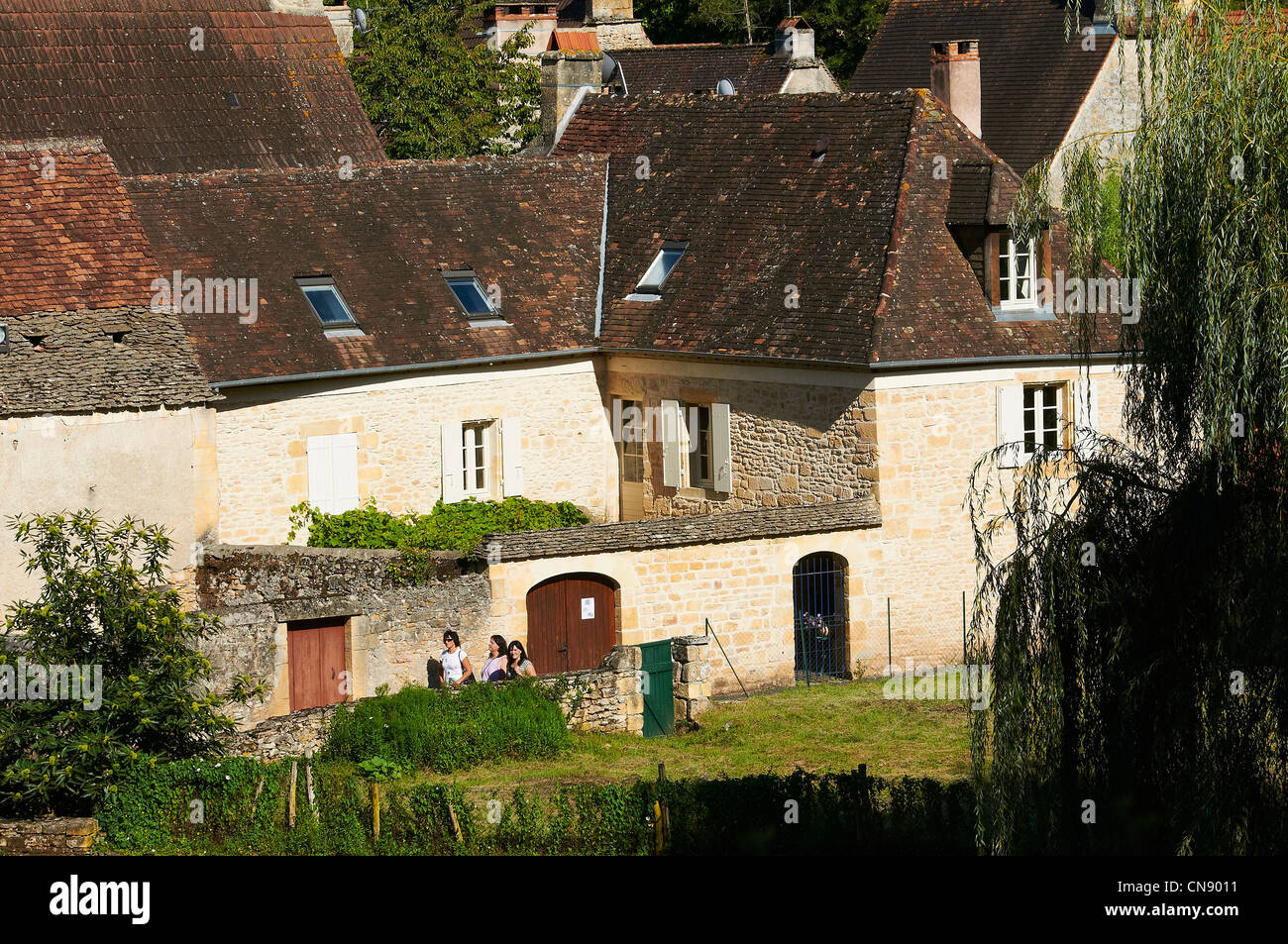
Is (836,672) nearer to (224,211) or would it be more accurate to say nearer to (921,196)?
(921,196)

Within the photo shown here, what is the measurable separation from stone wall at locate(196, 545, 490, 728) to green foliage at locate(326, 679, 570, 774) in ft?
5.31

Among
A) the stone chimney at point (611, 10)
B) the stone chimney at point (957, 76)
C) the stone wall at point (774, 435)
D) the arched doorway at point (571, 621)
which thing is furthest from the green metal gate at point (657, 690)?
the stone chimney at point (611, 10)

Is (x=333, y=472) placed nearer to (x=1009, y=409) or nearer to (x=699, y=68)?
(x=1009, y=409)

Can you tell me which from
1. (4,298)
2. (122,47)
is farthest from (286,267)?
(122,47)

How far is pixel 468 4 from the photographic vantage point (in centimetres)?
4225

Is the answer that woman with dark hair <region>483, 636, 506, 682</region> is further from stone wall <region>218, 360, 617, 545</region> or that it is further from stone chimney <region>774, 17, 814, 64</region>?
stone chimney <region>774, 17, 814, 64</region>

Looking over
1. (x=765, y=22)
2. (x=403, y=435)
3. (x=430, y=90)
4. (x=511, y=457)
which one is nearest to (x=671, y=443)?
(x=511, y=457)

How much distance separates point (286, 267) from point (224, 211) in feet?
3.91

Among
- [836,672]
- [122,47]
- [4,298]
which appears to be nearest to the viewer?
[4,298]

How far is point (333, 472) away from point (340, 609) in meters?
4.14

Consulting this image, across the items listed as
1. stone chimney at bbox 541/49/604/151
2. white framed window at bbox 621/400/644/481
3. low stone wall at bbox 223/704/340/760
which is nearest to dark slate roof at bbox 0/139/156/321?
low stone wall at bbox 223/704/340/760

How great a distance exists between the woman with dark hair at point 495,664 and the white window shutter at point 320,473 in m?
4.41

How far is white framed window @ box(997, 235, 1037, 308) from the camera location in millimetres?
25672

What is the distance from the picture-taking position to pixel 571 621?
77.0 feet
